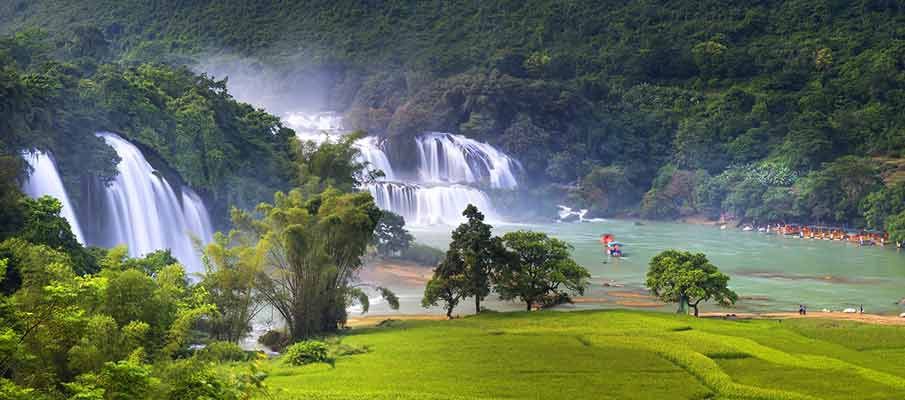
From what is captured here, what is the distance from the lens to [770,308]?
98.4 feet

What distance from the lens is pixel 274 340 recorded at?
916 inches

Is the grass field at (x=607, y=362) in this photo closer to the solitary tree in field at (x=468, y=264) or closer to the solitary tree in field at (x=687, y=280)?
the solitary tree in field at (x=468, y=264)

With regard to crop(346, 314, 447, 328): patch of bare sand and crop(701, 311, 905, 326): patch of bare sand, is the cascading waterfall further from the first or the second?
crop(701, 311, 905, 326): patch of bare sand

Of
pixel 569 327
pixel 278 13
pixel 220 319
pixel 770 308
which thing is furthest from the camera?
pixel 278 13

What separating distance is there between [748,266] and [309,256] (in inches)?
924

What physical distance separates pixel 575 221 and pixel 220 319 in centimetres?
4263

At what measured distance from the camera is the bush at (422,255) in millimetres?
38938

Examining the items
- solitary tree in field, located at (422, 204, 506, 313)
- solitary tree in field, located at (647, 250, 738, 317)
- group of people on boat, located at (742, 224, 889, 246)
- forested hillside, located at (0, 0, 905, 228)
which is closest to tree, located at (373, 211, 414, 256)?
solitary tree in field, located at (422, 204, 506, 313)

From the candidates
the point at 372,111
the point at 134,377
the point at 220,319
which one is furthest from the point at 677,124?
the point at 134,377

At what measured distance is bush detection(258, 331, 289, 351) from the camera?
23000 mm

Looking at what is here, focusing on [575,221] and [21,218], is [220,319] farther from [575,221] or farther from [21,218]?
[575,221]

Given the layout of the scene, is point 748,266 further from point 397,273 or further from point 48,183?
point 48,183

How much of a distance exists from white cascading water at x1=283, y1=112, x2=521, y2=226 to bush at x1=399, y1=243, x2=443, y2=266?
14481mm

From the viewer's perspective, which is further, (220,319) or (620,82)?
(620,82)
